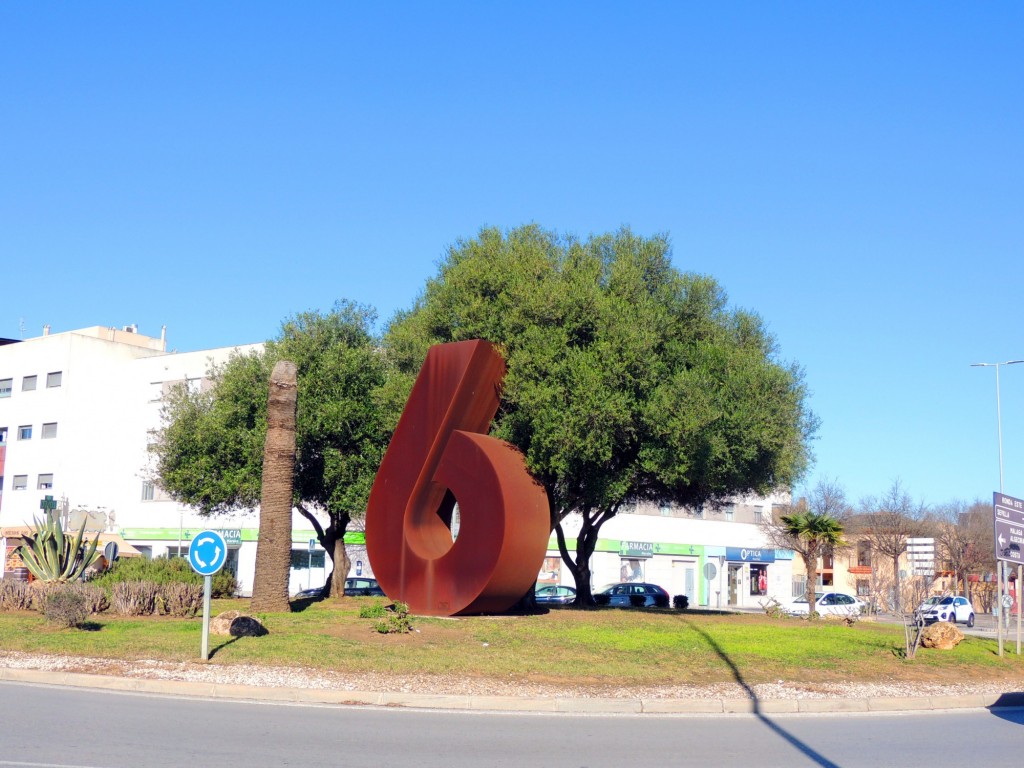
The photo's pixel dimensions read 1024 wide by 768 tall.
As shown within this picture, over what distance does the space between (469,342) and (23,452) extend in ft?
157

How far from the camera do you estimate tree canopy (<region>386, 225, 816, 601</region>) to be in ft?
71.2

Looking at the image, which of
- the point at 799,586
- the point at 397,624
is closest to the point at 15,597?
the point at 397,624

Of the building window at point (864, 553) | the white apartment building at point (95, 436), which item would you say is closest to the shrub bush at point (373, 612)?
the white apartment building at point (95, 436)

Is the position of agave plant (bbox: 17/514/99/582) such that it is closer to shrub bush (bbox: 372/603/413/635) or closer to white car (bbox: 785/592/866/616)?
shrub bush (bbox: 372/603/413/635)

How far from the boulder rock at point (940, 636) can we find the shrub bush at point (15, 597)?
18.7 meters

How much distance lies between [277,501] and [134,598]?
11.5 ft

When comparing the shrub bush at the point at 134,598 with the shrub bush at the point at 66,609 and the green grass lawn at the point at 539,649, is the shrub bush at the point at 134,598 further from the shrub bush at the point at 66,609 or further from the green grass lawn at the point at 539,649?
the shrub bush at the point at 66,609

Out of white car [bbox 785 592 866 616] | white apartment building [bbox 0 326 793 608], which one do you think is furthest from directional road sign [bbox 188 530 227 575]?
white apartment building [bbox 0 326 793 608]

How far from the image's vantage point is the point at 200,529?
173ft

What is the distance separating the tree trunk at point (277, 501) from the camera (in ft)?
68.4

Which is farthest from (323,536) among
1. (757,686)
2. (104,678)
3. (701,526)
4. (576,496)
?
(701,526)

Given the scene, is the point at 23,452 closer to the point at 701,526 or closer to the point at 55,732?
the point at 701,526

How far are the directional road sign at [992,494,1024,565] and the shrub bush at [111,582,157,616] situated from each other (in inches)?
685

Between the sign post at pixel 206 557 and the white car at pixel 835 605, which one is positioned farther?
the white car at pixel 835 605
